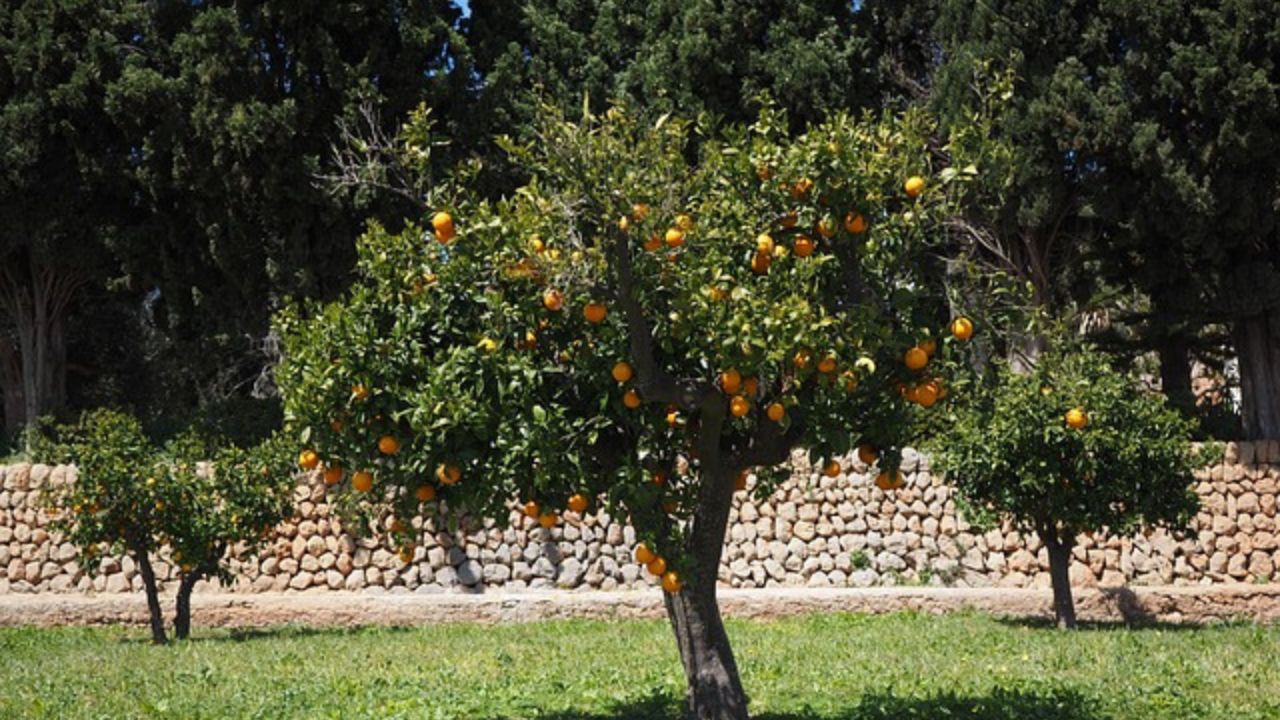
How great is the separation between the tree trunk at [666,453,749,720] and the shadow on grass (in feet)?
2.85

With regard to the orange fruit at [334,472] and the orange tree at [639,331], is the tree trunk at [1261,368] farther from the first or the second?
the orange fruit at [334,472]

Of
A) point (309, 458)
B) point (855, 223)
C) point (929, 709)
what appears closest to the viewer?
point (855, 223)

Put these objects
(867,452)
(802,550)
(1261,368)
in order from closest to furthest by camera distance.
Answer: (867,452), (1261,368), (802,550)

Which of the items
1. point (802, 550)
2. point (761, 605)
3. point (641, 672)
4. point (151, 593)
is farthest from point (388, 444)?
point (802, 550)

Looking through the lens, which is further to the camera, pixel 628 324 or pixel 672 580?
pixel 672 580

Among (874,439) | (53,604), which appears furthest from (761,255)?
(53,604)

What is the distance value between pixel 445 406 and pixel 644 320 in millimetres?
969

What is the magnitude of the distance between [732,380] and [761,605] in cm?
914

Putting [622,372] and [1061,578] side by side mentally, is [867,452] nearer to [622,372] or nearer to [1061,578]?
[622,372]

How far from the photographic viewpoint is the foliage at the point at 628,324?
5.85 meters

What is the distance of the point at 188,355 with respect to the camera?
75.1ft

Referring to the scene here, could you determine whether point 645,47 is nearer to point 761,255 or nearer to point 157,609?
point 157,609

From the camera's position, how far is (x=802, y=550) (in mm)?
17156

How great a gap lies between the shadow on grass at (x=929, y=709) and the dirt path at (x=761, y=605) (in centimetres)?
611
